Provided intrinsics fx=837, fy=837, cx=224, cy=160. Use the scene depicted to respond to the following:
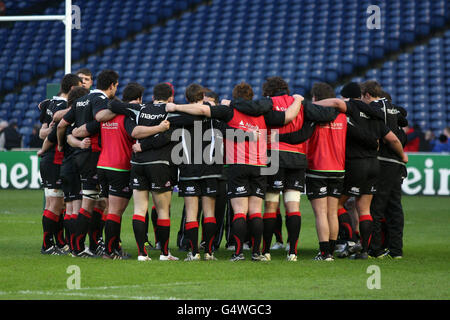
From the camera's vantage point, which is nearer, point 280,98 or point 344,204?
point 280,98

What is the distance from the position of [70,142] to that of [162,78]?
706 inches

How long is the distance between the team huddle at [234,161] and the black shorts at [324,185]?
1 centimetres

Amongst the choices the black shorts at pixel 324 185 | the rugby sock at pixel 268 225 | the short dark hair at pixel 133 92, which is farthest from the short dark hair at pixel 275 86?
the short dark hair at pixel 133 92

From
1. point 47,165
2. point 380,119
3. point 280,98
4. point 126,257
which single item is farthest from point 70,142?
point 380,119

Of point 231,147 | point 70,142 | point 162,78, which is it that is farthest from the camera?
point 162,78

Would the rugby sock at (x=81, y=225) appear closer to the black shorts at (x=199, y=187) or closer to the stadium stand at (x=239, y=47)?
the black shorts at (x=199, y=187)

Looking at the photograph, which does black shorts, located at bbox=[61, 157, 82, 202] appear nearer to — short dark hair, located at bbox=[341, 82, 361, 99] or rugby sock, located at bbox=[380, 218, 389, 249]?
short dark hair, located at bbox=[341, 82, 361, 99]

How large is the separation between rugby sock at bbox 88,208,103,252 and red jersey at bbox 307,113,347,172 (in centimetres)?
255

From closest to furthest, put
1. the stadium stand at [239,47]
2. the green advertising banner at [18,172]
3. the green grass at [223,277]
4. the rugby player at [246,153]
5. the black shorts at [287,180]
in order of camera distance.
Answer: the green grass at [223,277], the rugby player at [246,153], the black shorts at [287,180], the green advertising banner at [18,172], the stadium stand at [239,47]

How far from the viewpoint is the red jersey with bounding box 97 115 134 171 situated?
9414 millimetres

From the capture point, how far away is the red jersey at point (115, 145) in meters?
9.41

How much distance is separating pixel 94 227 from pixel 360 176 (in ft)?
10.4

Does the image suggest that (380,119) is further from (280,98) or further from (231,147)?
(231,147)

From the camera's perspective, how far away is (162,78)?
27.5 metres
